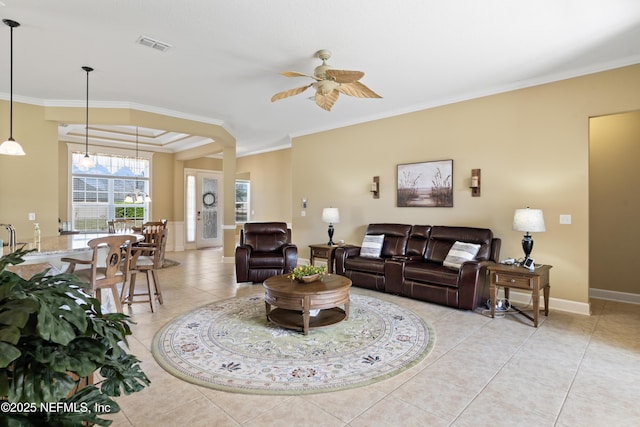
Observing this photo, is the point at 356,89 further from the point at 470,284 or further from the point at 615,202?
the point at 615,202

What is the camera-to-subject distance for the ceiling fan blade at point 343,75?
3.10m

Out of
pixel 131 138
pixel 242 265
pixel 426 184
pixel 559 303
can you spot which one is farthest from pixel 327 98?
pixel 131 138

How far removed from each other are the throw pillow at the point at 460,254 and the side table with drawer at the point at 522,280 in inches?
14.9

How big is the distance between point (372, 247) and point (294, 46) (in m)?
3.10

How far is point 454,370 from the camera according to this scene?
2.58 meters

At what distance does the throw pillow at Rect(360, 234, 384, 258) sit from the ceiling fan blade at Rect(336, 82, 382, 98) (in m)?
2.41

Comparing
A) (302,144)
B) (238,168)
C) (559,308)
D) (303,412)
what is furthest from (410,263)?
(238,168)

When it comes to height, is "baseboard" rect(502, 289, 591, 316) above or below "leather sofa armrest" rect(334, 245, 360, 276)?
below

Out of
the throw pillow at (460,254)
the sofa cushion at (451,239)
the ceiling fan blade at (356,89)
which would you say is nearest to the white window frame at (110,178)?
the ceiling fan blade at (356,89)

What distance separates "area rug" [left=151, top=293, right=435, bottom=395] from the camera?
7.96ft

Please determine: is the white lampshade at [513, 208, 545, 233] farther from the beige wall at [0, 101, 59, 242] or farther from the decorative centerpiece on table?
the beige wall at [0, 101, 59, 242]

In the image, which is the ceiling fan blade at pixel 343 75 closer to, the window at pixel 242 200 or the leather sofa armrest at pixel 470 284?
the leather sofa armrest at pixel 470 284

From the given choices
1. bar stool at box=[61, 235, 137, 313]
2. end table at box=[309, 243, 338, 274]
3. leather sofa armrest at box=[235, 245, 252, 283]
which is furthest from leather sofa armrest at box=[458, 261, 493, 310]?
bar stool at box=[61, 235, 137, 313]

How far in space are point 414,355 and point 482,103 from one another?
12.1ft
